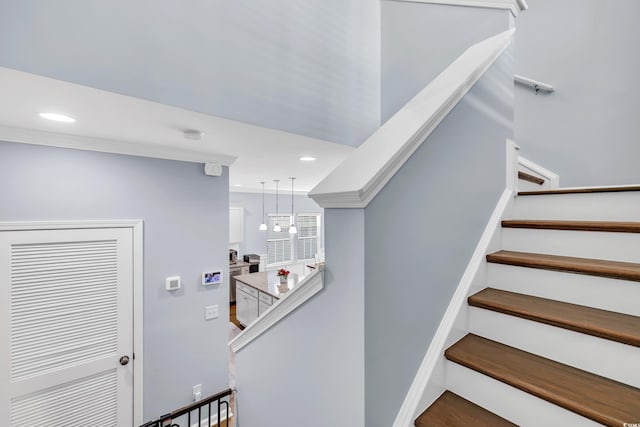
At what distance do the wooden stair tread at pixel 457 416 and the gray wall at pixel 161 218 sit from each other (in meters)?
2.27

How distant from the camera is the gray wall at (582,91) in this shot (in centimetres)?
221

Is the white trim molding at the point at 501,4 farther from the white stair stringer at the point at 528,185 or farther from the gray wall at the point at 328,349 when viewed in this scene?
the gray wall at the point at 328,349

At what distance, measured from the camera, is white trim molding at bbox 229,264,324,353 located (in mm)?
965

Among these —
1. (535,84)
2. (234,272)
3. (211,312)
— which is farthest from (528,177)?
(234,272)

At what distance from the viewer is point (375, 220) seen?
821mm

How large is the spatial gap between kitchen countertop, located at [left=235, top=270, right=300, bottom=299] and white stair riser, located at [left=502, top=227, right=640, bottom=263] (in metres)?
3.42

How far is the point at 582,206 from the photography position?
4.51 ft

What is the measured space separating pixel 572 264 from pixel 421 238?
0.66 metres

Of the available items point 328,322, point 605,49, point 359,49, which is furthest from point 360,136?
point 605,49

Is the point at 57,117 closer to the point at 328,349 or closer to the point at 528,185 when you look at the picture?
the point at 328,349

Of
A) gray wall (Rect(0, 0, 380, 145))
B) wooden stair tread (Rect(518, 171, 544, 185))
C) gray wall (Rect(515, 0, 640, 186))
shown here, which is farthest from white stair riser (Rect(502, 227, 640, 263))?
gray wall (Rect(515, 0, 640, 186))

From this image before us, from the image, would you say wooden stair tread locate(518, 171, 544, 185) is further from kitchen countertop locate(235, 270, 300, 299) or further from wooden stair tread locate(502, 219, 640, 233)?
kitchen countertop locate(235, 270, 300, 299)

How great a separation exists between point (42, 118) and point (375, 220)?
207 centimetres

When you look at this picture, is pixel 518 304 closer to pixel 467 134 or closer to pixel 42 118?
pixel 467 134
